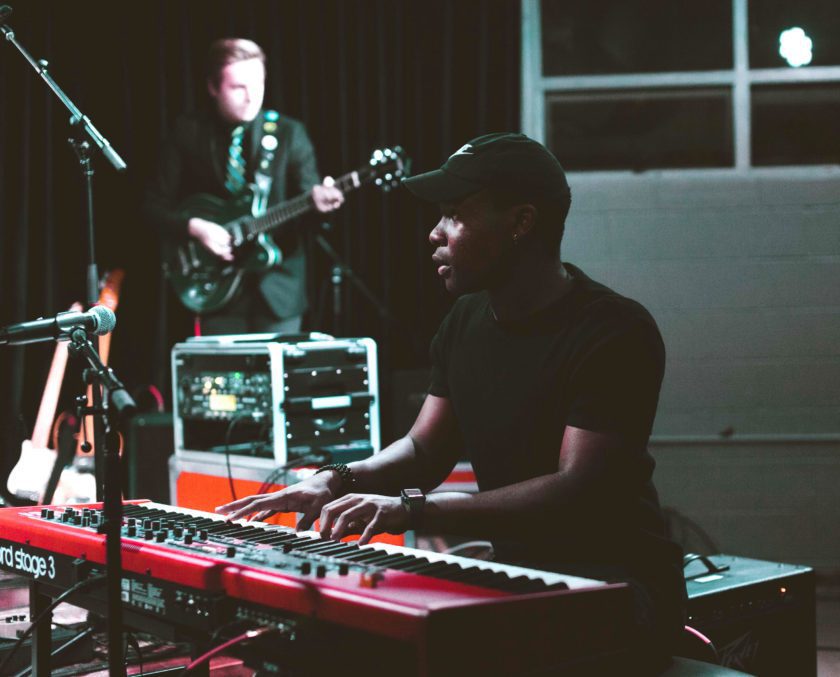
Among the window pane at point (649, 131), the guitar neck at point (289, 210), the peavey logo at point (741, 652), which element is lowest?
the peavey logo at point (741, 652)

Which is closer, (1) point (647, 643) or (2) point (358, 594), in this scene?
(2) point (358, 594)

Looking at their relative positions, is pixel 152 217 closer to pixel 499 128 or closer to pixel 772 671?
pixel 499 128

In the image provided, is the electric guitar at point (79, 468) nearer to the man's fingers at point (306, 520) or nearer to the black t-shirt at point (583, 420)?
the man's fingers at point (306, 520)

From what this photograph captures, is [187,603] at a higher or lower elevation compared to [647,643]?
higher

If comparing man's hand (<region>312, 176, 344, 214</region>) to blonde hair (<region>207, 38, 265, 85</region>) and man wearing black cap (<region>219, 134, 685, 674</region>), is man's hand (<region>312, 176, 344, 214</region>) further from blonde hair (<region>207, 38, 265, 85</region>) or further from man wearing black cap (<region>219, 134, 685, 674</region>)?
man wearing black cap (<region>219, 134, 685, 674</region>)

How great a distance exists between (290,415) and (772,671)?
1.84 m

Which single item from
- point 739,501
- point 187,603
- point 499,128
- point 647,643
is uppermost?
point 499,128

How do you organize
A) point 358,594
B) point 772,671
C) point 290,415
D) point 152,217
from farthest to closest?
point 152,217, point 290,415, point 772,671, point 358,594

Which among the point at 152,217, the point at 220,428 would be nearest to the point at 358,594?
the point at 220,428

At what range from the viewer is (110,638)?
1684 millimetres

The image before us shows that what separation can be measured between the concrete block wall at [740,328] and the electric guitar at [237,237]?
1173 mm

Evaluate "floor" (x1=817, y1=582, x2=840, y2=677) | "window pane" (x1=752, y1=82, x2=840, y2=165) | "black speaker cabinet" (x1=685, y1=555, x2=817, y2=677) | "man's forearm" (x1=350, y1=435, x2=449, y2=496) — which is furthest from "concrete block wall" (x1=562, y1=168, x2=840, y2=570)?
"man's forearm" (x1=350, y1=435, x2=449, y2=496)

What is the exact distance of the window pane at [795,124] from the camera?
5.34 meters

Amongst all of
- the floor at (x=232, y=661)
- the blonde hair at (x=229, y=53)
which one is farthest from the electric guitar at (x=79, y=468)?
the blonde hair at (x=229, y=53)
